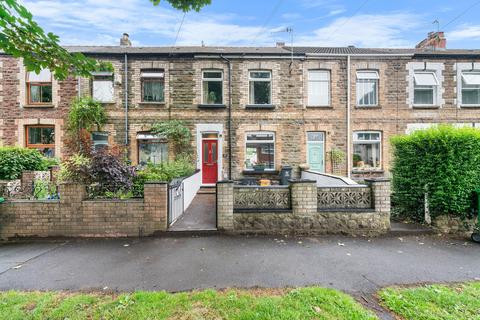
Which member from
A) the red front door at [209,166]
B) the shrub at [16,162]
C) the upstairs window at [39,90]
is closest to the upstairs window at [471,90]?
the red front door at [209,166]

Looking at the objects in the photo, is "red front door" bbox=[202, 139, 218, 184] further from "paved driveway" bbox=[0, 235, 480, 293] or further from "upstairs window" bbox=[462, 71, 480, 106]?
"upstairs window" bbox=[462, 71, 480, 106]

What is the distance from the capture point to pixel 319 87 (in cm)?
1136

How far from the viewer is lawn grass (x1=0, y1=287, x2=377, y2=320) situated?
2520mm

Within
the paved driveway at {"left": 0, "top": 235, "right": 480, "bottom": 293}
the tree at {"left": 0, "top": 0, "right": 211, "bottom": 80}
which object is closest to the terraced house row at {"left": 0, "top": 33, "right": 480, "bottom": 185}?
the paved driveway at {"left": 0, "top": 235, "right": 480, "bottom": 293}

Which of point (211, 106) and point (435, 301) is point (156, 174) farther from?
point (435, 301)

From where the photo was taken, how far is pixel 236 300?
2.78 meters

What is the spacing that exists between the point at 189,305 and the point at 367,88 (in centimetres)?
1248

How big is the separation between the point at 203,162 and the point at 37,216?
6.56 m

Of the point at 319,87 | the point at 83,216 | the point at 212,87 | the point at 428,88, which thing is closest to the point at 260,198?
the point at 83,216

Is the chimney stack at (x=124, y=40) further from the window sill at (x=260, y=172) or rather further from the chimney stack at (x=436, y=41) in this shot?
the chimney stack at (x=436, y=41)

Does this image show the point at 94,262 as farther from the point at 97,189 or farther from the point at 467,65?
the point at 467,65

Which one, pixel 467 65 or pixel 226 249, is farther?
pixel 467 65

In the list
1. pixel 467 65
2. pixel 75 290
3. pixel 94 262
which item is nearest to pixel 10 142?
pixel 94 262

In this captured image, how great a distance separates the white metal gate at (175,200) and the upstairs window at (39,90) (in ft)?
30.9
